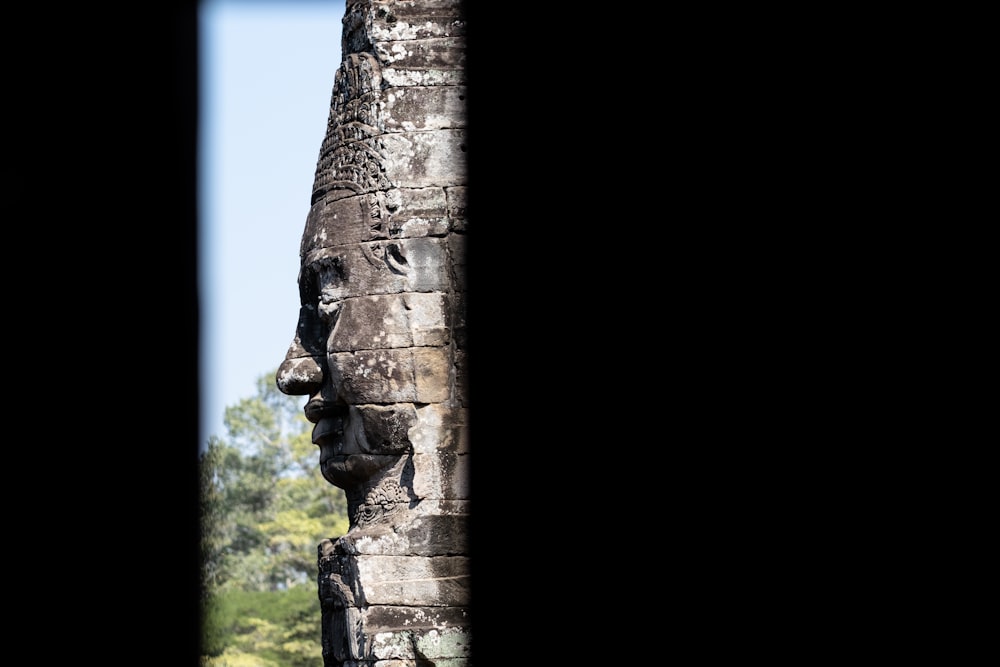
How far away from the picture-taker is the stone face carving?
22.9ft

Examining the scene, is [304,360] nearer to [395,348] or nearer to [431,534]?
[395,348]

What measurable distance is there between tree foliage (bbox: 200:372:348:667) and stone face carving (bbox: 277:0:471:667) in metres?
11.0

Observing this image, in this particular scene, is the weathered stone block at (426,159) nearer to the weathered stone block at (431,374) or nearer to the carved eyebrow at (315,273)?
the carved eyebrow at (315,273)

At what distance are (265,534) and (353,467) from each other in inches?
830

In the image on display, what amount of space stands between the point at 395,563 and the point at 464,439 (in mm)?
666

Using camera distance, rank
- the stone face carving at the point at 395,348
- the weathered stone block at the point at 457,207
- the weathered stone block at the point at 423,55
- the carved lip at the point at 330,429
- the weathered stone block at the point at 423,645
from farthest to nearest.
→ the carved lip at the point at 330,429
the weathered stone block at the point at 423,55
the weathered stone block at the point at 457,207
the stone face carving at the point at 395,348
the weathered stone block at the point at 423,645

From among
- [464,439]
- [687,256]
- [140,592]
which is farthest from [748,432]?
[140,592]

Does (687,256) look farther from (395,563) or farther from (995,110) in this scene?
(395,563)

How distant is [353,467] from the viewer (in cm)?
734

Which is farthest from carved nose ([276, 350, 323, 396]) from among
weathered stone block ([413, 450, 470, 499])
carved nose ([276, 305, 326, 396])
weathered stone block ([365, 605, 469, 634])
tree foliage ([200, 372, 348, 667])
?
tree foliage ([200, 372, 348, 667])

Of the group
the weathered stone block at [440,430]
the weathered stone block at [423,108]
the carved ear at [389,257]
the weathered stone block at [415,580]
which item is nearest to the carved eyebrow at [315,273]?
the carved ear at [389,257]

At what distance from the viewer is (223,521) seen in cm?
2762

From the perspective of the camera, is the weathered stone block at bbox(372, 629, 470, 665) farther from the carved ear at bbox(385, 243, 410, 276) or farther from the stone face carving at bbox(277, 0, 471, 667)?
the carved ear at bbox(385, 243, 410, 276)

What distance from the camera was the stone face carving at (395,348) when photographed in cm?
698
